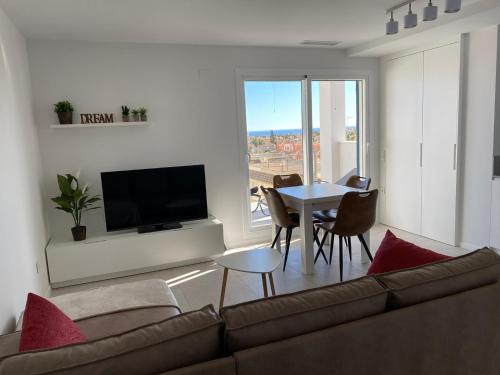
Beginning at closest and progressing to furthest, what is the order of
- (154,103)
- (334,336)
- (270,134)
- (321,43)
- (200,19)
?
(334,336) → (200,19) → (154,103) → (321,43) → (270,134)

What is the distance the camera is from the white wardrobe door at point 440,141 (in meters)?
4.27

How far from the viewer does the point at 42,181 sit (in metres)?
3.84

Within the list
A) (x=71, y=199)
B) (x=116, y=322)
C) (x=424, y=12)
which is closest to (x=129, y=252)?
(x=71, y=199)

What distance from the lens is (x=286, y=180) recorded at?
4.68m

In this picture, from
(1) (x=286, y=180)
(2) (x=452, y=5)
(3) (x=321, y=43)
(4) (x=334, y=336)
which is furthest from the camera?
(1) (x=286, y=180)

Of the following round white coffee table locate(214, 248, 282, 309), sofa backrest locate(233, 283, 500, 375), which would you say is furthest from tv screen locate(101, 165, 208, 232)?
sofa backrest locate(233, 283, 500, 375)

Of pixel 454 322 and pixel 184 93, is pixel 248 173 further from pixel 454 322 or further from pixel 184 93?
pixel 454 322

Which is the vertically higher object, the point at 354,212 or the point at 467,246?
the point at 354,212

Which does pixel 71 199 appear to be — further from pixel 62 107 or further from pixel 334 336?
pixel 334 336

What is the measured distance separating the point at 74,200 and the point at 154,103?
1349 mm

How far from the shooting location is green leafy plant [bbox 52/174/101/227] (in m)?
3.67

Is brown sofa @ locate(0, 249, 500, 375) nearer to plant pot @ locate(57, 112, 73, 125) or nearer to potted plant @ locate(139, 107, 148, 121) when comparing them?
plant pot @ locate(57, 112, 73, 125)

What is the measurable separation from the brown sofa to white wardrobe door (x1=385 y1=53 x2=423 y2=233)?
3.42 meters

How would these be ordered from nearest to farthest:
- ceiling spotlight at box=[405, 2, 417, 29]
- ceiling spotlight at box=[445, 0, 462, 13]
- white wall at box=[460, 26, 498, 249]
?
ceiling spotlight at box=[445, 0, 462, 13] < ceiling spotlight at box=[405, 2, 417, 29] < white wall at box=[460, 26, 498, 249]
